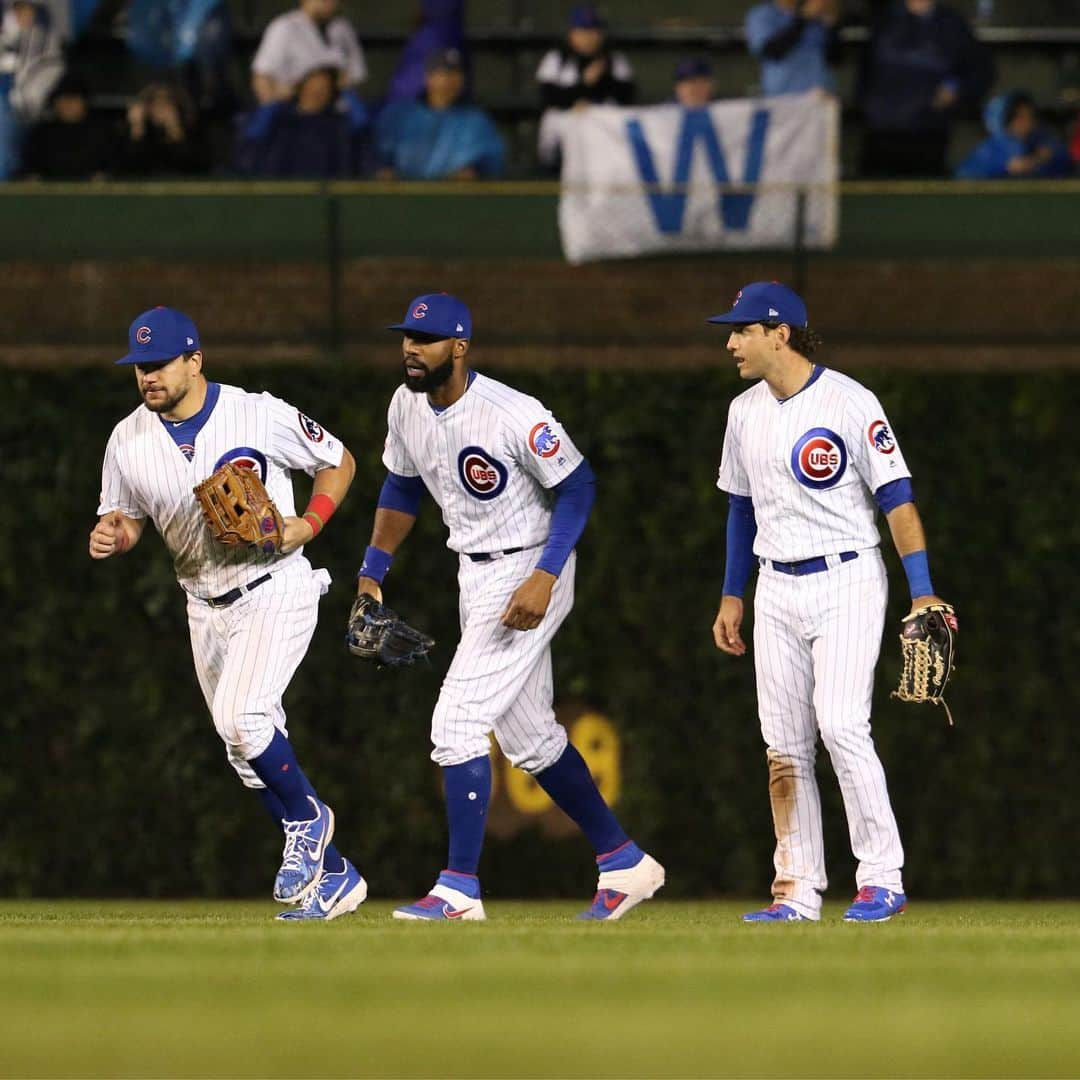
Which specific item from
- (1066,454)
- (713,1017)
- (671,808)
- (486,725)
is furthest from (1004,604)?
(713,1017)

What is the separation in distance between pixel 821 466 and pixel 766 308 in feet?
1.85

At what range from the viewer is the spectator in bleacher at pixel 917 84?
1431 centimetres

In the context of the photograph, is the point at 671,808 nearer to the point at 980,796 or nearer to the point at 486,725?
the point at 980,796

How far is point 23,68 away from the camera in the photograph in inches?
575

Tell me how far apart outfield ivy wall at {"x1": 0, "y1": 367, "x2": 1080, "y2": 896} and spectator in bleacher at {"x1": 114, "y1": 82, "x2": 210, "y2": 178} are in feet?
8.71

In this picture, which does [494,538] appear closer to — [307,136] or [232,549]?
[232,549]

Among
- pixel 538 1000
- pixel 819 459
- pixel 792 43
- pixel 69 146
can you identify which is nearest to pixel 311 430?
pixel 819 459

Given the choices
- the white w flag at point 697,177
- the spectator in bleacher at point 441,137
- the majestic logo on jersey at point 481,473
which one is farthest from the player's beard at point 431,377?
the spectator in bleacher at point 441,137

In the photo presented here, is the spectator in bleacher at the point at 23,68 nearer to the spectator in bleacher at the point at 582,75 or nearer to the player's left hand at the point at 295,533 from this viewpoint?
the spectator in bleacher at the point at 582,75

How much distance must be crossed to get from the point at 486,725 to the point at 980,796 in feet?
12.8

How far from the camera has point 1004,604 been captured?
1155cm

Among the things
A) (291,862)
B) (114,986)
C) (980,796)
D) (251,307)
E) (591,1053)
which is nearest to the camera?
(591,1053)

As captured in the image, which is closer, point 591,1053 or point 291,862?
point 591,1053

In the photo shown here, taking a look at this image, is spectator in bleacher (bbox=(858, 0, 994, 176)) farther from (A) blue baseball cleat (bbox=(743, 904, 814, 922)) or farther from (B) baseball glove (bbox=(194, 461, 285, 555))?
(B) baseball glove (bbox=(194, 461, 285, 555))
